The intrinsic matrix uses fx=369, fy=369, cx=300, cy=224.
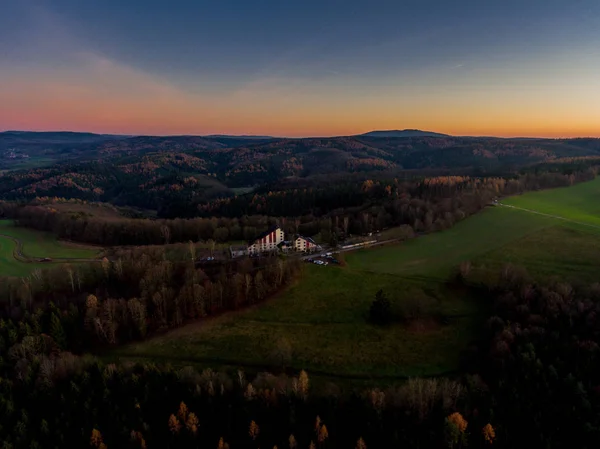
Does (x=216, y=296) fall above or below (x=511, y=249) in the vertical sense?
below

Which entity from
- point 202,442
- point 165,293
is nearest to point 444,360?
point 202,442

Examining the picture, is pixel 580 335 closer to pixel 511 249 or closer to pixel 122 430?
pixel 511 249

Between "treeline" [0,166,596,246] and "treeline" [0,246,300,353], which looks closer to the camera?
"treeline" [0,246,300,353]

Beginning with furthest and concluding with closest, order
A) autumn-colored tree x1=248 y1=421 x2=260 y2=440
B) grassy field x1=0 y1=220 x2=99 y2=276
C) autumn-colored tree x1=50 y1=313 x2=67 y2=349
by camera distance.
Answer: grassy field x1=0 y1=220 x2=99 y2=276, autumn-colored tree x1=50 y1=313 x2=67 y2=349, autumn-colored tree x1=248 y1=421 x2=260 y2=440

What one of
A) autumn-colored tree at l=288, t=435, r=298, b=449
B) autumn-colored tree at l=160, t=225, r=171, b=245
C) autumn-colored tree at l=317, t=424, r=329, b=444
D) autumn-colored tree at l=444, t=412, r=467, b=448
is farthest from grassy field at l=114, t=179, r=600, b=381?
autumn-colored tree at l=160, t=225, r=171, b=245

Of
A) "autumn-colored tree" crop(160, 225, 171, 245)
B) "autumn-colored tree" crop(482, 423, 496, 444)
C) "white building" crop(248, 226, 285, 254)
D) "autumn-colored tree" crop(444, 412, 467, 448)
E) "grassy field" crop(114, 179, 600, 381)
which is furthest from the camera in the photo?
"autumn-colored tree" crop(160, 225, 171, 245)

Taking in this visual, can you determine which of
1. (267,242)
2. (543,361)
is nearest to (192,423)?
(543,361)

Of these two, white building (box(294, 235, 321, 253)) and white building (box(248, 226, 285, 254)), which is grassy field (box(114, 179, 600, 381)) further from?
white building (box(248, 226, 285, 254))
